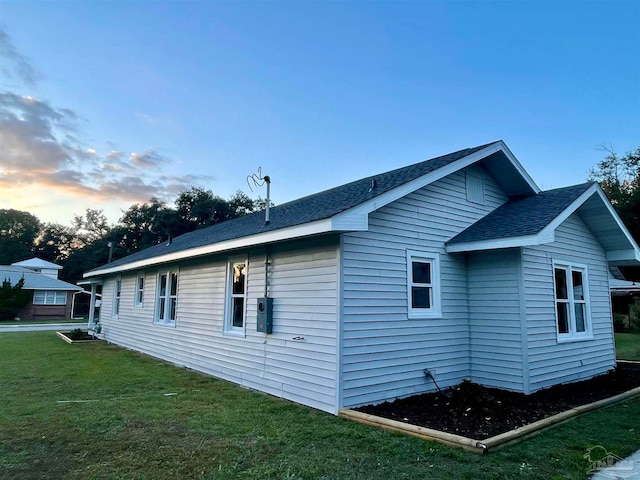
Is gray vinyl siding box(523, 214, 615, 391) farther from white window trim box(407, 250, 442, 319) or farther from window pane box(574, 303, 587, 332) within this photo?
white window trim box(407, 250, 442, 319)

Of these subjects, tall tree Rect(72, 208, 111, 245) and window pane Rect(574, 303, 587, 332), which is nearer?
window pane Rect(574, 303, 587, 332)

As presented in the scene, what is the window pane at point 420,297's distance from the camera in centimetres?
654

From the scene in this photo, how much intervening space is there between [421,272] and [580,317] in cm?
421

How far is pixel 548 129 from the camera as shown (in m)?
15.1

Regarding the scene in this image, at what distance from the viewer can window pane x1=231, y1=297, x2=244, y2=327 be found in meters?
7.71

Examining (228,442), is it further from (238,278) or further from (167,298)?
(167,298)

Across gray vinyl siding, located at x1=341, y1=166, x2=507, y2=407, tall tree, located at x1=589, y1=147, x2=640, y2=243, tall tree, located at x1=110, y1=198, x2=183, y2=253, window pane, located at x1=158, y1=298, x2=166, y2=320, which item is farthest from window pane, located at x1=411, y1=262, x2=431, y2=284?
tall tree, located at x1=110, y1=198, x2=183, y2=253

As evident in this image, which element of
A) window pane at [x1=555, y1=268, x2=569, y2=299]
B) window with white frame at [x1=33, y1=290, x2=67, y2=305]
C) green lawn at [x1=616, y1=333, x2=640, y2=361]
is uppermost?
window pane at [x1=555, y1=268, x2=569, y2=299]

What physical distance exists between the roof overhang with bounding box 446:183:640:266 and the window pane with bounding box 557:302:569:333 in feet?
5.98

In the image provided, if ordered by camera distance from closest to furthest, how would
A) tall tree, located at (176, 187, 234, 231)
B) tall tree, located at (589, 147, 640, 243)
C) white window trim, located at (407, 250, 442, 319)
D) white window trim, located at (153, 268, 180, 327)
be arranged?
1. white window trim, located at (407, 250, 442, 319)
2. white window trim, located at (153, 268, 180, 327)
3. tall tree, located at (589, 147, 640, 243)
4. tall tree, located at (176, 187, 234, 231)

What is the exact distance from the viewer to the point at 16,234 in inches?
2032

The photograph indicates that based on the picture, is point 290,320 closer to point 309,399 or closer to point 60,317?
point 309,399

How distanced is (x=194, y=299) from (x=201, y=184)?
3571 centimetres

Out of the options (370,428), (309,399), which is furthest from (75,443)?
(370,428)
